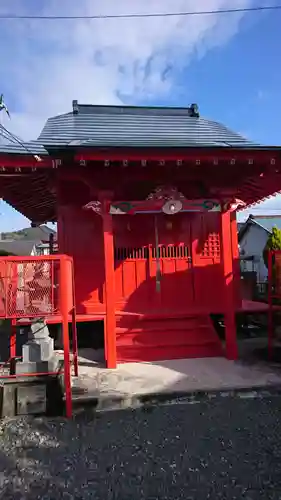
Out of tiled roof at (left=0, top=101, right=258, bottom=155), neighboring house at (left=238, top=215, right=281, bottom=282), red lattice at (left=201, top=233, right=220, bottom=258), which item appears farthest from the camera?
neighboring house at (left=238, top=215, right=281, bottom=282)

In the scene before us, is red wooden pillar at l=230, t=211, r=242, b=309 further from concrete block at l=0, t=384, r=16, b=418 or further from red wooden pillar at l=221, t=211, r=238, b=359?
concrete block at l=0, t=384, r=16, b=418

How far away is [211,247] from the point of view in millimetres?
7742

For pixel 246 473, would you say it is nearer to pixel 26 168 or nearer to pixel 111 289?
pixel 111 289

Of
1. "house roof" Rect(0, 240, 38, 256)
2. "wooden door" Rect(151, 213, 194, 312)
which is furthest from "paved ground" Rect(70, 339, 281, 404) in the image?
"house roof" Rect(0, 240, 38, 256)

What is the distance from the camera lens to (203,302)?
754 cm

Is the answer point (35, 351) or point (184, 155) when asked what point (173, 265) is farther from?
point (35, 351)

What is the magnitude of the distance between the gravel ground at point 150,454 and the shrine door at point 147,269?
3103 mm

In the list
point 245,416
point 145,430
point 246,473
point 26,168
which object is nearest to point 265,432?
point 245,416

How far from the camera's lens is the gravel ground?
9.48 feet

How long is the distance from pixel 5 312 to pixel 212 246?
460 centimetres

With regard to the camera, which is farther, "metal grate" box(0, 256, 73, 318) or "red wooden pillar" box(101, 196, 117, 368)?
"red wooden pillar" box(101, 196, 117, 368)

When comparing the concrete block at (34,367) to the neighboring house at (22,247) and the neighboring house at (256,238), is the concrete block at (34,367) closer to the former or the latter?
the neighboring house at (256,238)

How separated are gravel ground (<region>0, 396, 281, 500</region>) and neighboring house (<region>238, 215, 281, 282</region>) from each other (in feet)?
69.2

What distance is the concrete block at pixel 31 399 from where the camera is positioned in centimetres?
454
